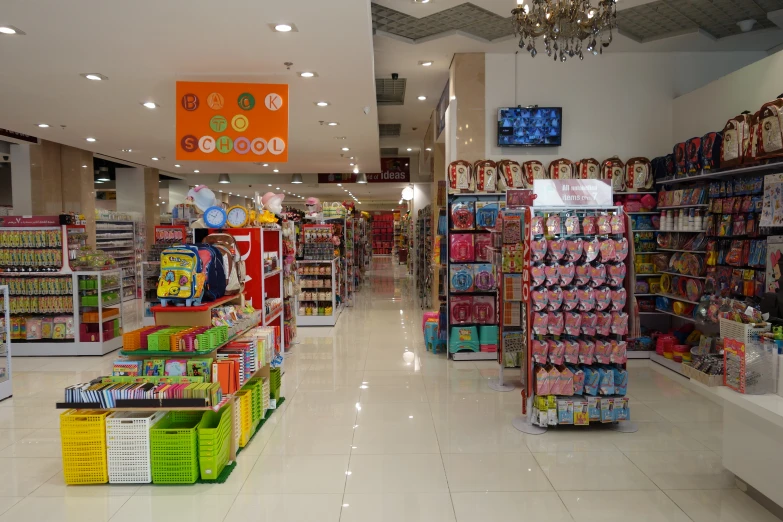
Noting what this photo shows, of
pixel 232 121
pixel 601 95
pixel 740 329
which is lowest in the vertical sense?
pixel 740 329

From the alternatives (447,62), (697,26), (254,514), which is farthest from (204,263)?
(697,26)

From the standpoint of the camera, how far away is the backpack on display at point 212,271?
13.5ft

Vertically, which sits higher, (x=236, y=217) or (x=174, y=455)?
(x=236, y=217)

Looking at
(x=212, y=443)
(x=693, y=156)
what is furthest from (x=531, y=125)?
(x=212, y=443)

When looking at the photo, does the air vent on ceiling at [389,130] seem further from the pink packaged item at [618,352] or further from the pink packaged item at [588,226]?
the pink packaged item at [618,352]

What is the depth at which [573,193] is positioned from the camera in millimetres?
4590

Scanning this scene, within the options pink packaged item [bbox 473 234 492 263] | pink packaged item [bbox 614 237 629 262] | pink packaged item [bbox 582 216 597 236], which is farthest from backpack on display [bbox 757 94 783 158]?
pink packaged item [bbox 473 234 492 263]

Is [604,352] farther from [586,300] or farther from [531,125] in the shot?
[531,125]

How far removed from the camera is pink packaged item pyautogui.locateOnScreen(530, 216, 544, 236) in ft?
14.6

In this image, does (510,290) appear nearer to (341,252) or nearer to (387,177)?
(341,252)

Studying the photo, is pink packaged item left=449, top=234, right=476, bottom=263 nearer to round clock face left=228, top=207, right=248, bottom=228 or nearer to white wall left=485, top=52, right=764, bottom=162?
white wall left=485, top=52, right=764, bottom=162

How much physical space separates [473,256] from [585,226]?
2671 mm

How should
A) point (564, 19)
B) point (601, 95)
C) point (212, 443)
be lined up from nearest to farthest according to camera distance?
point (212, 443)
point (564, 19)
point (601, 95)

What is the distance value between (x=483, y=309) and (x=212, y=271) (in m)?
4.02
